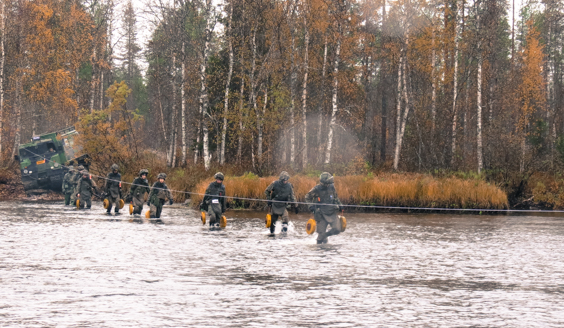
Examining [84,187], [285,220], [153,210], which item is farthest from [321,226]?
[84,187]

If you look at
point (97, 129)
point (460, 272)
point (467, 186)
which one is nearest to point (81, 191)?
point (97, 129)

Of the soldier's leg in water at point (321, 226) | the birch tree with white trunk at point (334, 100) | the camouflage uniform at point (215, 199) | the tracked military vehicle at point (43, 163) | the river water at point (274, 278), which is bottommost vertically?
the river water at point (274, 278)

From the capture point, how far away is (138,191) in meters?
25.3

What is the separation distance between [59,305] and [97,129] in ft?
113

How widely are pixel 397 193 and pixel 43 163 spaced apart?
64.3 ft

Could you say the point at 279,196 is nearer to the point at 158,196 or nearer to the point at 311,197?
the point at 311,197

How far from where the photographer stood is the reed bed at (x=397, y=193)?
1209 inches

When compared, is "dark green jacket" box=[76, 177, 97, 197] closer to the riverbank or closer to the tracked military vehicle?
the riverbank

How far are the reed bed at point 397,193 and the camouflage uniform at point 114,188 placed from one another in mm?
4712

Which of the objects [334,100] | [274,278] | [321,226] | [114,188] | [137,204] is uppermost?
[334,100]

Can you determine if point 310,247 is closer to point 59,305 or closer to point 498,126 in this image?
point 59,305

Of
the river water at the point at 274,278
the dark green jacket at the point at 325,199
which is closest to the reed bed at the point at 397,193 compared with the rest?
the river water at the point at 274,278

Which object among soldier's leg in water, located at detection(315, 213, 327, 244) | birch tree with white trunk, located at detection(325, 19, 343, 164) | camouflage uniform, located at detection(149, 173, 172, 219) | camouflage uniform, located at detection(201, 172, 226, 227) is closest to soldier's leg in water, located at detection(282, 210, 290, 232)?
camouflage uniform, located at detection(201, 172, 226, 227)

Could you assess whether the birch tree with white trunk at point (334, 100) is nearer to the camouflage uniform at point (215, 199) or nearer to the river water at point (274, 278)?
the river water at point (274, 278)
